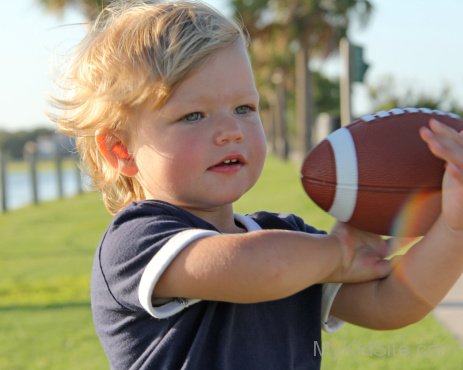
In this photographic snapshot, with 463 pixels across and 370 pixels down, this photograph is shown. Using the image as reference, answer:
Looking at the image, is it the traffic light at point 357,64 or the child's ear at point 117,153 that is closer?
the child's ear at point 117,153

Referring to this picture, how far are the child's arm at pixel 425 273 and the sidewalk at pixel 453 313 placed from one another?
8.79ft

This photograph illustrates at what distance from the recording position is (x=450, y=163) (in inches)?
68.4

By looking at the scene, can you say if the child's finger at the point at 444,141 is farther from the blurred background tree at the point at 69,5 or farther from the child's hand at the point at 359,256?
the blurred background tree at the point at 69,5

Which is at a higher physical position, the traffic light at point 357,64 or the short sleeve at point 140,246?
the short sleeve at point 140,246

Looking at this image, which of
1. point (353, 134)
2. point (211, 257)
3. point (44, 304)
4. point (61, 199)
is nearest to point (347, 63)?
point (44, 304)

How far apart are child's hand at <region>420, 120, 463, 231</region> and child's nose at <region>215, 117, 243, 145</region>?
0.42 meters

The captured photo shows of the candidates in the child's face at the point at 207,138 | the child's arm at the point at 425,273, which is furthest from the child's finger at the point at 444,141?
the child's face at the point at 207,138

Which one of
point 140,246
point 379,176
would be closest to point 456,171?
point 379,176

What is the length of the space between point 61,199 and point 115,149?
21968mm

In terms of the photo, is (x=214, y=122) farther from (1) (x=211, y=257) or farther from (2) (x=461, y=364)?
(2) (x=461, y=364)

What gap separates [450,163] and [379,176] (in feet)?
0.89

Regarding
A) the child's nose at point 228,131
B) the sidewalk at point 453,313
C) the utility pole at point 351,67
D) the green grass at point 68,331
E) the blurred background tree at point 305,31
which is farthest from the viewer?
the blurred background tree at point 305,31

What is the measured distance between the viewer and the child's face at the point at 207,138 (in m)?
1.83

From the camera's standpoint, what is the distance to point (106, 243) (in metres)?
1.90
